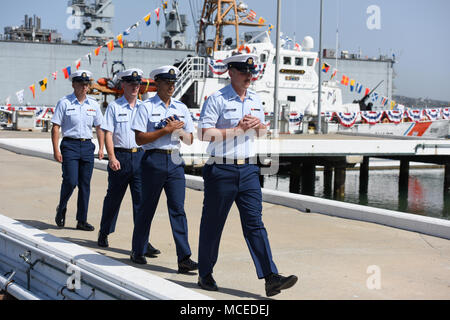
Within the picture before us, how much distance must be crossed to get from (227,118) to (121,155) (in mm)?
2106

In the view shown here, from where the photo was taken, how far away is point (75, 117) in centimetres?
753

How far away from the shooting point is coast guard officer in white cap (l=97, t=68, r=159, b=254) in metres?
6.58

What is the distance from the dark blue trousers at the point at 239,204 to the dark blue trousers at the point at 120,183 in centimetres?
176

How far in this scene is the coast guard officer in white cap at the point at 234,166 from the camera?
4848 millimetres

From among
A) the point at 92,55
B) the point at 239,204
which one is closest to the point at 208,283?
the point at 239,204

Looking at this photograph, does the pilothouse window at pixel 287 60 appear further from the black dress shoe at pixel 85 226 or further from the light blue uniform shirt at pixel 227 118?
the light blue uniform shirt at pixel 227 118

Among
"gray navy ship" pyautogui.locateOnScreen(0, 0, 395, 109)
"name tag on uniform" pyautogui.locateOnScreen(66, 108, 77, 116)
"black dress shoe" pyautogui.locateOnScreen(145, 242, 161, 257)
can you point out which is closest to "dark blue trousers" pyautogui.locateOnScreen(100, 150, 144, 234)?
"black dress shoe" pyautogui.locateOnScreen(145, 242, 161, 257)

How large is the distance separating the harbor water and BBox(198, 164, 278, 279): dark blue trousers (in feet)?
61.8

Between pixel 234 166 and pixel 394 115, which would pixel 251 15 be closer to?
pixel 394 115

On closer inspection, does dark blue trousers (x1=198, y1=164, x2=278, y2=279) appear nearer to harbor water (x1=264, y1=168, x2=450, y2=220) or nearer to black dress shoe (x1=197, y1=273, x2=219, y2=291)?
black dress shoe (x1=197, y1=273, x2=219, y2=291)

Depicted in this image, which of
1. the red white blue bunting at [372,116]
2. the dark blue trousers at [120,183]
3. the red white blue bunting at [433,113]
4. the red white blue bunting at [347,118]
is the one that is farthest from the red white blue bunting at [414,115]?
the dark blue trousers at [120,183]
